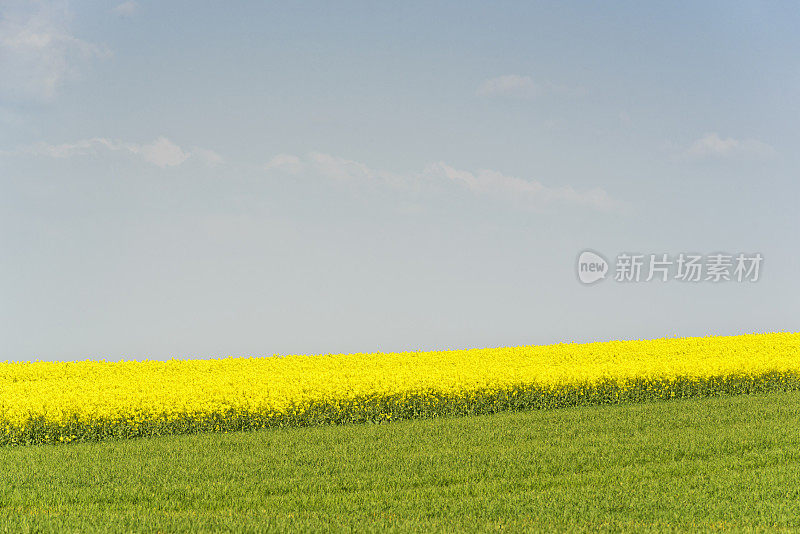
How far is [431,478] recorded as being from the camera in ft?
32.8

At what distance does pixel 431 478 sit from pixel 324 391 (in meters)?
5.56

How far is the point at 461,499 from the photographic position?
8938 mm

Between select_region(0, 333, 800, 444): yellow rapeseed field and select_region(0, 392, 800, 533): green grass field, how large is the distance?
80 cm

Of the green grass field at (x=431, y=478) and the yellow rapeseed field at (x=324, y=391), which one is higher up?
the yellow rapeseed field at (x=324, y=391)

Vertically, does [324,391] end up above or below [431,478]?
above

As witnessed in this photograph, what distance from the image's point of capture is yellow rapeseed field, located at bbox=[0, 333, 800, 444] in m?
14.1

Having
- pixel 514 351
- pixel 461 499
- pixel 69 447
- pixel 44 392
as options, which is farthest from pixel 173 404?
pixel 514 351

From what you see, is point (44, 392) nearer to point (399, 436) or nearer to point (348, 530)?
point (399, 436)

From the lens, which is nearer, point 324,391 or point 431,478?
point 431,478

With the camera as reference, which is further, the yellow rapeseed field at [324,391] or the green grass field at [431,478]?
the yellow rapeseed field at [324,391]

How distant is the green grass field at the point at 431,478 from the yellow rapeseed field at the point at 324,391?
31.5 inches

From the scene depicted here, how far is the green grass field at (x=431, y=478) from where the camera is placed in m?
8.15

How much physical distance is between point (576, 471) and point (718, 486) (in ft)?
6.40

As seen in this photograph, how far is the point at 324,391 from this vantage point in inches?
597
